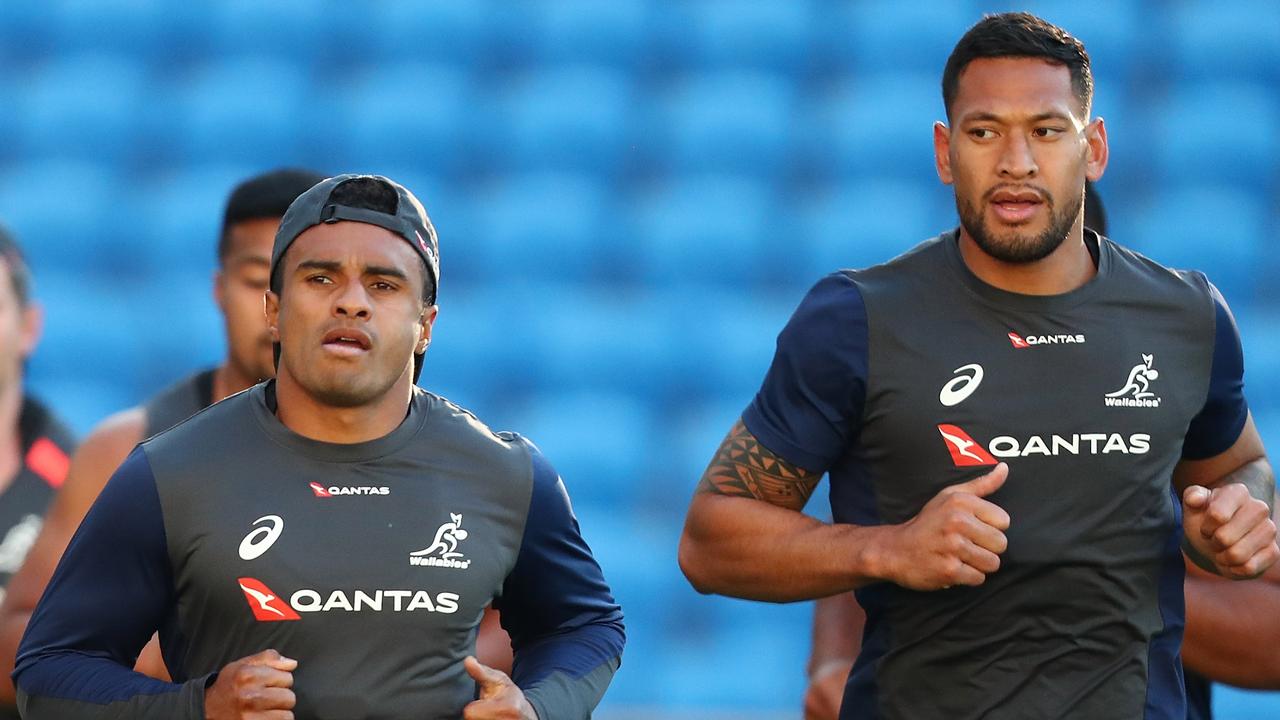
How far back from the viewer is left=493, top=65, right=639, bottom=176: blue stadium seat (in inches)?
335

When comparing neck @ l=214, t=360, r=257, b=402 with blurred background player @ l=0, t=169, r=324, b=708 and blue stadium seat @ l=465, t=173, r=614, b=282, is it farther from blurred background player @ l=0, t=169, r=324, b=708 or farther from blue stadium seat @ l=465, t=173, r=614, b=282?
blue stadium seat @ l=465, t=173, r=614, b=282

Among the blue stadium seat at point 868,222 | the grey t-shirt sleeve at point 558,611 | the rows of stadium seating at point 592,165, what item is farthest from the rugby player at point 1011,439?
the blue stadium seat at point 868,222

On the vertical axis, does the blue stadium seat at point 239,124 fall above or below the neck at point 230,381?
above

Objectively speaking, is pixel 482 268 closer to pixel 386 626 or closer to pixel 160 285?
pixel 160 285

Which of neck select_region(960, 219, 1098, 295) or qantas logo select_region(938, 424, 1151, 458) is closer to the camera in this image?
qantas logo select_region(938, 424, 1151, 458)

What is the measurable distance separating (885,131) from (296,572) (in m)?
5.95

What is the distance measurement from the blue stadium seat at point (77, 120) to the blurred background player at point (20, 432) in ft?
12.4

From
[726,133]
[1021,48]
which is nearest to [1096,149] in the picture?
[1021,48]

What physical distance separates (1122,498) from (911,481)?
325mm

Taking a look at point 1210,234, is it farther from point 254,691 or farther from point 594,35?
point 254,691

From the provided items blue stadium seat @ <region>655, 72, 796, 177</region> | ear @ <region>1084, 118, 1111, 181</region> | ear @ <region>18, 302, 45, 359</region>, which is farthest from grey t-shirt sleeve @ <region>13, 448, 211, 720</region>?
blue stadium seat @ <region>655, 72, 796, 177</region>

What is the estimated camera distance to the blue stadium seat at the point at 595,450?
25.1ft

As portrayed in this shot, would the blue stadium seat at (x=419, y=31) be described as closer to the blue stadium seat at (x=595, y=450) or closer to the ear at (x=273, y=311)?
the blue stadium seat at (x=595, y=450)

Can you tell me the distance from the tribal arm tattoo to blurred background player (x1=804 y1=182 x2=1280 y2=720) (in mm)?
604
